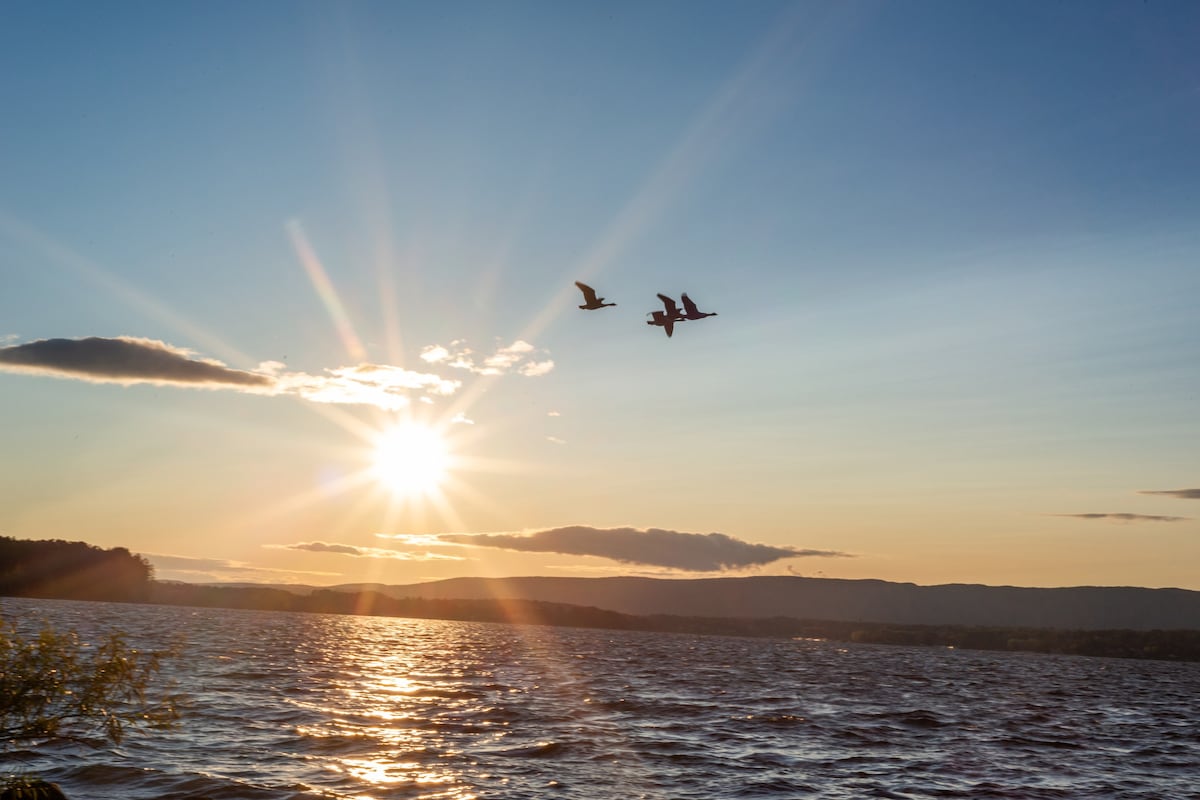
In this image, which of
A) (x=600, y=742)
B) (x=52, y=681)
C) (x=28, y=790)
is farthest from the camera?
(x=600, y=742)

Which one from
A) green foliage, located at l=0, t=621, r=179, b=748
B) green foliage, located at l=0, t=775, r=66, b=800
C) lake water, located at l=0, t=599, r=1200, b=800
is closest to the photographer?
green foliage, located at l=0, t=621, r=179, b=748

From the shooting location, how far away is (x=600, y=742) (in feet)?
139

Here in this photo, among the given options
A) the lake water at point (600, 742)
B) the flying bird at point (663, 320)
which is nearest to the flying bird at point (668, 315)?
the flying bird at point (663, 320)

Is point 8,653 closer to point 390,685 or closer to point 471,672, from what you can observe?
point 390,685

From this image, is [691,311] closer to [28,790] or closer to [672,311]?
[672,311]

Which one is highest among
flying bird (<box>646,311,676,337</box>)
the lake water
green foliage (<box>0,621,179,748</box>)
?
flying bird (<box>646,311,676,337</box>)

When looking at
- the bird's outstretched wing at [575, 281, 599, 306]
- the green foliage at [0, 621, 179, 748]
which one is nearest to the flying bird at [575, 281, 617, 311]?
the bird's outstretched wing at [575, 281, 599, 306]

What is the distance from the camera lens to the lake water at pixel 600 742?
32.6 meters

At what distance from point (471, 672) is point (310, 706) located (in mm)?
33674

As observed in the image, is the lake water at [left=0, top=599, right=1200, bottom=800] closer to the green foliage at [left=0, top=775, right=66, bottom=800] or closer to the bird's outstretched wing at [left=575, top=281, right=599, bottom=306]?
the green foliage at [left=0, top=775, right=66, bottom=800]

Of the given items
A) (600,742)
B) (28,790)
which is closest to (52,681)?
(28,790)

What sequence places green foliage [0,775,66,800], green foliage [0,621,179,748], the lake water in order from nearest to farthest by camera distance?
1. green foliage [0,621,179,748]
2. green foliage [0,775,66,800]
3. the lake water

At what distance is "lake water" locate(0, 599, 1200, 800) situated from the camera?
32625 millimetres

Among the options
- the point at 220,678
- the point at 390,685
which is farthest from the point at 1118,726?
the point at 220,678
